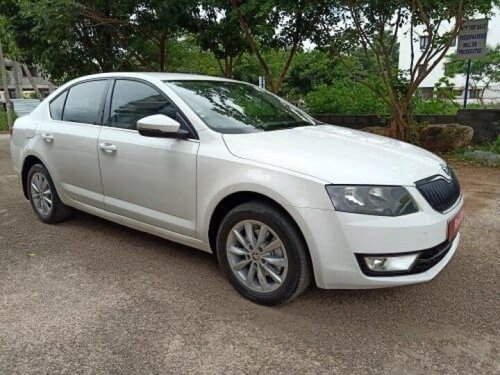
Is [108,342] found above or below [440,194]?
below

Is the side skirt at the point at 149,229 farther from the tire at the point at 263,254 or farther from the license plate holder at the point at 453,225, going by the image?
A: the license plate holder at the point at 453,225

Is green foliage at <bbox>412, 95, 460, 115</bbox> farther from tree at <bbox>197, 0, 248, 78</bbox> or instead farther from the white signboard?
tree at <bbox>197, 0, 248, 78</bbox>

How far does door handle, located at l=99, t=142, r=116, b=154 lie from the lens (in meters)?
3.74

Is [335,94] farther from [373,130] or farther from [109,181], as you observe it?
[109,181]

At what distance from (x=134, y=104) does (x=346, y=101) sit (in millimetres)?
7047

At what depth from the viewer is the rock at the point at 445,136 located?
820 cm

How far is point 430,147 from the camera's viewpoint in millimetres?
8406

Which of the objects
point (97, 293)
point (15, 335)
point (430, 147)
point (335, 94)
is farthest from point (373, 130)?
point (15, 335)

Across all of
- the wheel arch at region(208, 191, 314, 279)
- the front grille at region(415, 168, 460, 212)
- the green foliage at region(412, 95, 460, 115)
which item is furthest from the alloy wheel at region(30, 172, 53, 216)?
the green foliage at region(412, 95, 460, 115)

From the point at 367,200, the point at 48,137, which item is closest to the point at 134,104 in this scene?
the point at 48,137

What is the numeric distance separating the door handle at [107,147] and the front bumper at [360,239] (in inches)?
71.4

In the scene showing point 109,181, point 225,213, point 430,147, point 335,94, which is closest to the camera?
point 225,213

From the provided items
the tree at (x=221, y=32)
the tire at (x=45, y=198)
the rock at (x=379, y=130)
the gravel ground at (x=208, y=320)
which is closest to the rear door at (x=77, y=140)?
the tire at (x=45, y=198)

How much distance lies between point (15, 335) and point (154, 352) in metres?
0.88
